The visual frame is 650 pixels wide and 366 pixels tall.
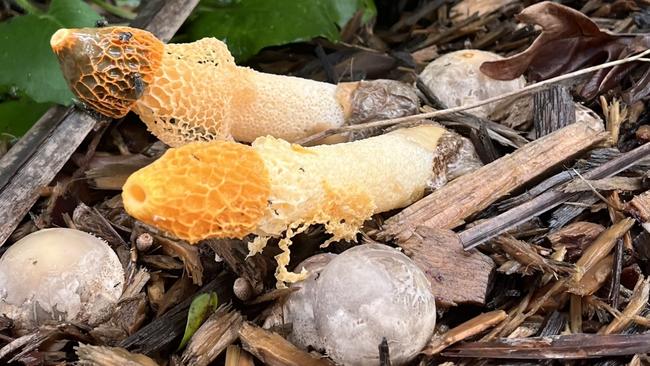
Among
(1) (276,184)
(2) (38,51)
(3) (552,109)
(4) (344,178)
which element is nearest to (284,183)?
(1) (276,184)

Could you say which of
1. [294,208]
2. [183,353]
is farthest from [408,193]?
[183,353]

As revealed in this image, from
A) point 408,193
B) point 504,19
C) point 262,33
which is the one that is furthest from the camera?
point 504,19

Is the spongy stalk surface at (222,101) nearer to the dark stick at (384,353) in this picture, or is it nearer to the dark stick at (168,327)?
the dark stick at (168,327)

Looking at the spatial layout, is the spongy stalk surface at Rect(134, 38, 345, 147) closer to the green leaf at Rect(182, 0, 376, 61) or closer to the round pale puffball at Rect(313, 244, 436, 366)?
the green leaf at Rect(182, 0, 376, 61)

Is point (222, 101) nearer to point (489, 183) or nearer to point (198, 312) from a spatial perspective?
point (198, 312)

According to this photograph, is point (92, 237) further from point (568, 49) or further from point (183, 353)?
point (568, 49)

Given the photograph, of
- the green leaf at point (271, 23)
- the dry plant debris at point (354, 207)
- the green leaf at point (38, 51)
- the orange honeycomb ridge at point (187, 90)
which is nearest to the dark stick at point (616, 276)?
the dry plant debris at point (354, 207)

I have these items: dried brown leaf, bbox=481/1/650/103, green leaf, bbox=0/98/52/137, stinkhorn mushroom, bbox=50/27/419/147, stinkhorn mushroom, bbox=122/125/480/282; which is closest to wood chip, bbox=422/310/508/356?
stinkhorn mushroom, bbox=122/125/480/282
